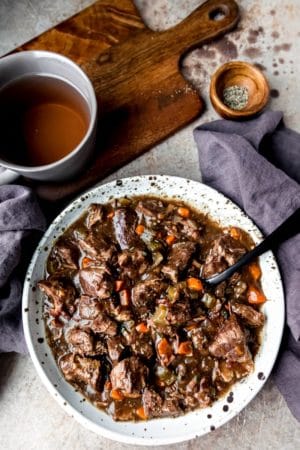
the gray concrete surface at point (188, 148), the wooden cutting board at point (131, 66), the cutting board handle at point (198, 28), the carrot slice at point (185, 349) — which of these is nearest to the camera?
the carrot slice at point (185, 349)

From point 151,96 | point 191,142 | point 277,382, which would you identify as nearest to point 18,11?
point 151,96

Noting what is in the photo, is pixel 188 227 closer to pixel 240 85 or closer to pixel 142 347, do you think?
pixel 142 347

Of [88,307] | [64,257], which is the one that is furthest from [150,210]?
[88,307]

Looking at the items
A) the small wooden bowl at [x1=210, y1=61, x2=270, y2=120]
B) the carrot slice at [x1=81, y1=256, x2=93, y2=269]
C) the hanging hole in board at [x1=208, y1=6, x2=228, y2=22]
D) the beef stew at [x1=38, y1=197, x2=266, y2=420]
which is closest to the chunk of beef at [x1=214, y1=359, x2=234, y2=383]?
the beef stew at [x1=38, y1=197, x2=266, y2=420]

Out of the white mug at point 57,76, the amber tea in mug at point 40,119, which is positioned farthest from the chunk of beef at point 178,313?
the amber tea in mug at point 40,119

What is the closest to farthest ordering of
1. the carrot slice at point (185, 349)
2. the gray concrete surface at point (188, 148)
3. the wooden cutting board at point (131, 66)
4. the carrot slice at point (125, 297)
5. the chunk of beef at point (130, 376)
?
1. the chunk of beef at point (130, 376)
2. the carrot slice at point (185, 349)
3. the carrot slice at point (125, 297)
4. the gray concrete surface at point (188, 148)
5. the wooden cutting board at point (131, 66)

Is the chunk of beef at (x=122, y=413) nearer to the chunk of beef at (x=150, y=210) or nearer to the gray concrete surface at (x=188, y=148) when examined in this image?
the gray concrete surface at (x=188, y=148)
